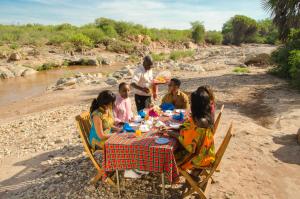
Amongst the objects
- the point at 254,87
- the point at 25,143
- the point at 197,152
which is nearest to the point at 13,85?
the point at 25,143

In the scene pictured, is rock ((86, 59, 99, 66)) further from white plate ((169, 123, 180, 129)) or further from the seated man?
white plate ((169, 123, 180, 129))

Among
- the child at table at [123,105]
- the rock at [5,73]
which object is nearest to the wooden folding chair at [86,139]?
the child at table at [123,105]

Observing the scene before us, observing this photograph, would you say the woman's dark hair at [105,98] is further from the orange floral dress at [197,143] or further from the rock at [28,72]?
the rock at [28,72]

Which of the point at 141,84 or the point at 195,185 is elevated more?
the point at 141,84

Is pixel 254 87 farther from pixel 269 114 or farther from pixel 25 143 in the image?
pixel 25 143

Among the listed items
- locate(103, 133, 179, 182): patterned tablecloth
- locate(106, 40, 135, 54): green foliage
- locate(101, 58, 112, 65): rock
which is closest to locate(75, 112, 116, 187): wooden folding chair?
locate(103, 133, 179, 182): patterned tablecloth

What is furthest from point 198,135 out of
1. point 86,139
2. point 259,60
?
point 259,60

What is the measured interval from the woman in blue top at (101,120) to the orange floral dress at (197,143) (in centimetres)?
121

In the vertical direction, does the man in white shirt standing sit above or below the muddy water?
above

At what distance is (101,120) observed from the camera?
4617 mm

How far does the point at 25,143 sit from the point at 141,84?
3.32 metres

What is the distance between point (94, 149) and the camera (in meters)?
4.76

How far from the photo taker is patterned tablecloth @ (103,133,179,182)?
151 inches

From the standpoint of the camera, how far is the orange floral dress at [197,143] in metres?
3.89
